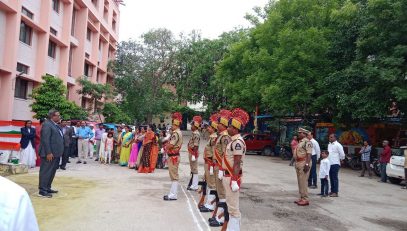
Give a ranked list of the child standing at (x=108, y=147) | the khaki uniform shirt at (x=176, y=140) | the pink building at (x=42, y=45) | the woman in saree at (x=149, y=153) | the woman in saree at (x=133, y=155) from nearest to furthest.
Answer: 1. the khaki uniform shirt at (x=176, y=140)
2. the woman in saree at (x=149, y=153)
3. the woman in saree at (x=133, y=155)
4. the child standing at (x=108, y=147)
5. the pink building at (x=42, y=45)

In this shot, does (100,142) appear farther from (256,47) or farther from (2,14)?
(256,47)

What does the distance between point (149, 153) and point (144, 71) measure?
2461 centimetres

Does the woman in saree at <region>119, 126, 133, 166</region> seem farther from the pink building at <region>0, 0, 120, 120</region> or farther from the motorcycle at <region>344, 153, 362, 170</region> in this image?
the motorcycle at <region>344, 153, 362, 170</region>

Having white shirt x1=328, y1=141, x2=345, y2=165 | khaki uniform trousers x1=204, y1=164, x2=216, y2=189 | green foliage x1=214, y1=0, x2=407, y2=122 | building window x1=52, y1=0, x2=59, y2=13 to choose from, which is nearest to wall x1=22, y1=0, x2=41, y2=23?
building window x1=52, y1=0, x2=59, y2=13

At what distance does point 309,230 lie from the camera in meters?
7.12

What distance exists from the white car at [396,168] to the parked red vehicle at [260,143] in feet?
42.6

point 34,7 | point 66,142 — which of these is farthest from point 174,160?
point 34,7

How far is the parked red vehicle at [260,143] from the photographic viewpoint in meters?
28.7

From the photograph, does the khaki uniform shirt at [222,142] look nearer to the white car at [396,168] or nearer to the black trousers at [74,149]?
the white car at [396,168]

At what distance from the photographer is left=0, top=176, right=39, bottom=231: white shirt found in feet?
4.40

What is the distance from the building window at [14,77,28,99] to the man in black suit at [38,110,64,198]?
46.5 feet

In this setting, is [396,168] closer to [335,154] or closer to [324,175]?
[335,154]

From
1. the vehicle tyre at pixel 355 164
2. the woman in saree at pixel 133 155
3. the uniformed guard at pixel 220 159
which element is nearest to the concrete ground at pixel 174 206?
the uniformed guard at pixel 220 159

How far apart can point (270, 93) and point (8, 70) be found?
14084 millimetres
